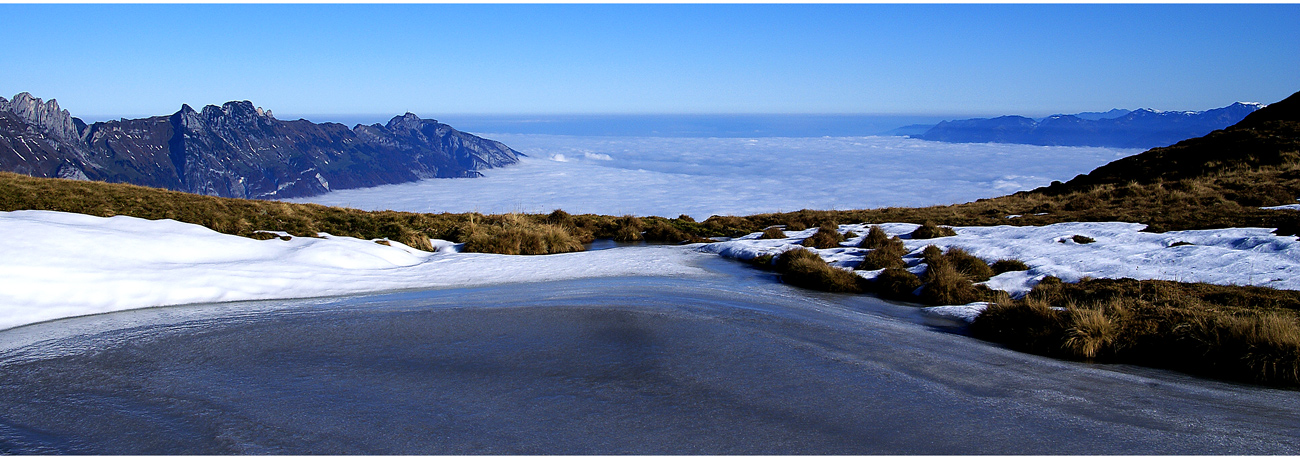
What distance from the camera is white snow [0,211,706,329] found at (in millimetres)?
10805

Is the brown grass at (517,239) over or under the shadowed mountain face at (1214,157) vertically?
under

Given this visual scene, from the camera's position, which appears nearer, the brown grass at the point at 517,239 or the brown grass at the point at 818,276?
the brown grass at the point at 818,276

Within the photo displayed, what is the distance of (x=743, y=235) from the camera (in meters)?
23.3

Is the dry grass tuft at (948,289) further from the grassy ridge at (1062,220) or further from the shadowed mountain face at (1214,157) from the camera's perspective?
the shadowed mountain face at (1214,157)

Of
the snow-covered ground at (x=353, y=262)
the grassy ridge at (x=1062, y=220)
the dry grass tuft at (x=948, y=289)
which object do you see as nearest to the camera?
the grassy ridge at (x=1062, y=220)

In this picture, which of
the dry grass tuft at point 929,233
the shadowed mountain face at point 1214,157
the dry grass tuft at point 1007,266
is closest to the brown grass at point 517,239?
the dry grass tuft at point 929,233

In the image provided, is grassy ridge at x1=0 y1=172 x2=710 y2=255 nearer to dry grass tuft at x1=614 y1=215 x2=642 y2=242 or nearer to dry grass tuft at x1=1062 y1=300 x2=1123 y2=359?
dry grass tuft at x1=614 y1=215 x2=642 y2=242

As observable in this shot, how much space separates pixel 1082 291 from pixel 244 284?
51.5ft

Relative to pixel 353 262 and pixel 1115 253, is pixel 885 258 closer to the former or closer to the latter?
pixel 1115 253

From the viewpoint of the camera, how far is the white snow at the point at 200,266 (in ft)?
35.4

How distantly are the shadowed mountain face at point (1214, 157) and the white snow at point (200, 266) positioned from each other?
26.8 m

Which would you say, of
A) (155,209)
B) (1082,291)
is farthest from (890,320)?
(155,209)

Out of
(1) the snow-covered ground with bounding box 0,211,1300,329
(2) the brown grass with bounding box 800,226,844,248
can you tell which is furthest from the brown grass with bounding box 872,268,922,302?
(2) the brown grass with bounding box 800,226,844,248

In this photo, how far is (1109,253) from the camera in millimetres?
14445
